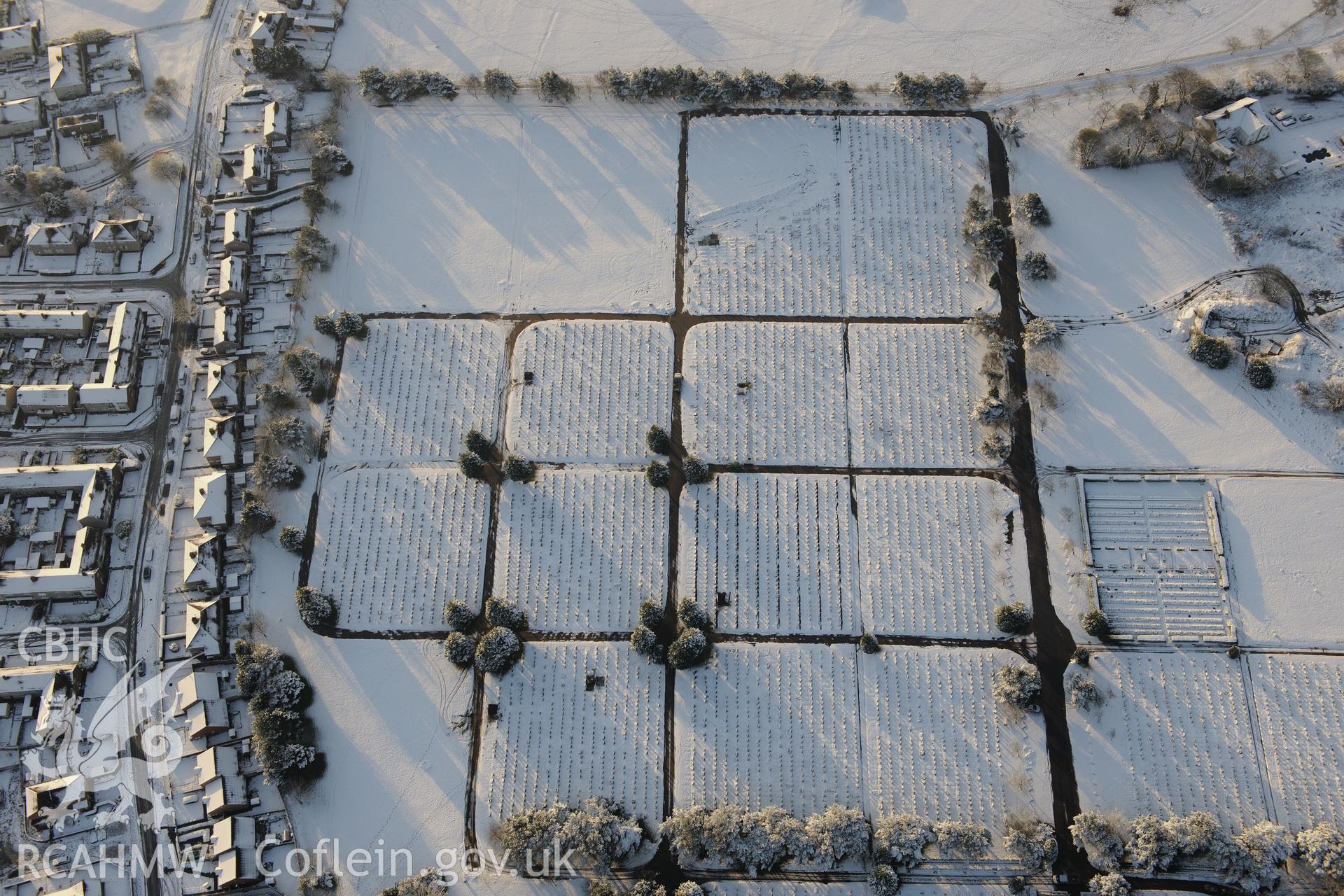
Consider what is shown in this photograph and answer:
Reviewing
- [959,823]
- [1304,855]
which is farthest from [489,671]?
[1304,855]

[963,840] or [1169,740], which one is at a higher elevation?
[1169,740]

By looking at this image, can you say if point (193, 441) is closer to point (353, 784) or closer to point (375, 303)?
point (375, 303)

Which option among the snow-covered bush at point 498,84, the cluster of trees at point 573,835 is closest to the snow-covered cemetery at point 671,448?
the cluster of trees at point 573,835

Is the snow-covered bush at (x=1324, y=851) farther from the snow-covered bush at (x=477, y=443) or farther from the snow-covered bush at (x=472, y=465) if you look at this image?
the snow-covered bush at (x=477, y=443)

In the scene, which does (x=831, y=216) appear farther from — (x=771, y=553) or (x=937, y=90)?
(x=771, y=553)

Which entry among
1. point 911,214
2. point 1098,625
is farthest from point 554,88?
point 1098,625

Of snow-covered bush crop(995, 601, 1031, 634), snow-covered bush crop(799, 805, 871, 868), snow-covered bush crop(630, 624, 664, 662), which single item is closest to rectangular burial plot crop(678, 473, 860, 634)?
snow-covered bush crop(630, 624, 664, 662)

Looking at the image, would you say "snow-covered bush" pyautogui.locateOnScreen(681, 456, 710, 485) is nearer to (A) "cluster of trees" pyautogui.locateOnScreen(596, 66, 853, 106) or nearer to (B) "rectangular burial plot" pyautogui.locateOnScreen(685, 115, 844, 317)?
(B) "rectangular burial plot" pyautogui.locateOnScreen(685, 115, 844, 317)

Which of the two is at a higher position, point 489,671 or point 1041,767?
point 489,671
